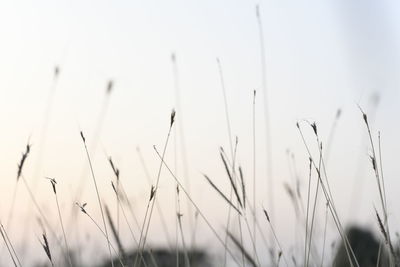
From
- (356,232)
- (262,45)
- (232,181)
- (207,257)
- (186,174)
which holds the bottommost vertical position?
(356,232)

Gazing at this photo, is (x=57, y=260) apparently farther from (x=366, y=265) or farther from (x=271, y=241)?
(x=366, y=265)

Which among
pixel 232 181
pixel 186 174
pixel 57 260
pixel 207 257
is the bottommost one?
pixel 207 257

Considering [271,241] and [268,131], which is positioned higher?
[268,131]

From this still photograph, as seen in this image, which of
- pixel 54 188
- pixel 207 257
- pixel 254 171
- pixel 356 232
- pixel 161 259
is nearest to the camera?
pixel 54 188

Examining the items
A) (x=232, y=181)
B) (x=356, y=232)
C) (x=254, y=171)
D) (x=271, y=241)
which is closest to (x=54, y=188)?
(x=232, y=181)

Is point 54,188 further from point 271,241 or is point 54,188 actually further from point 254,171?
point 271,241

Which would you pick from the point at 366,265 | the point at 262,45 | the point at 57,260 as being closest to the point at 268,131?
the point at 262,45

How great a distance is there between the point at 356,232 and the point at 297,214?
110 inches

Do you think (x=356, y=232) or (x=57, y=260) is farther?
(x=356, y=232)

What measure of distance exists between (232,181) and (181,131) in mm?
1131

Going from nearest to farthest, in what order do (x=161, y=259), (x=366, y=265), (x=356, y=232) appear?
(x=366, y=265)
(x=161, y=259)
(x=356, y=232)

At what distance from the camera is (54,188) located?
1.84 m

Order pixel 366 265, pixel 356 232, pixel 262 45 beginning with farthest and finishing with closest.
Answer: pixel 356 232
pixel 366 265
pixel 262 45

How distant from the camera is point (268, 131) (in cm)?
287
